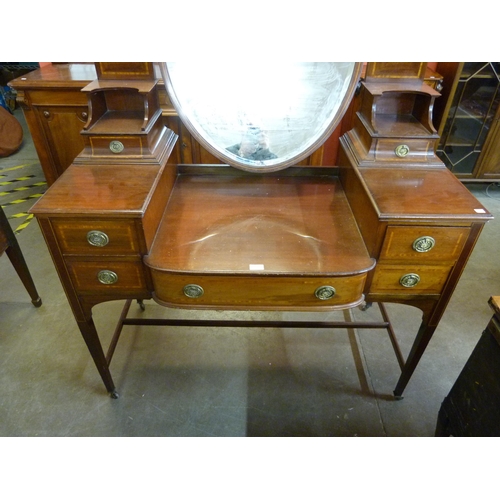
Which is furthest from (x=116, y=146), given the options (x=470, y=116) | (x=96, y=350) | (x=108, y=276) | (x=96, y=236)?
(x=470, y=116)

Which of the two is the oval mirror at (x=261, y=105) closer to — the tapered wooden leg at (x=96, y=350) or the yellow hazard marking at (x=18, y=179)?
the tapered wooden leg at (x=96, y=350)

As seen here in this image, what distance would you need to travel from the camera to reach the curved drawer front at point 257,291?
1273 mm

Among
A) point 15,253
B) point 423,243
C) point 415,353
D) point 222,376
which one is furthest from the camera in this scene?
point 15,253

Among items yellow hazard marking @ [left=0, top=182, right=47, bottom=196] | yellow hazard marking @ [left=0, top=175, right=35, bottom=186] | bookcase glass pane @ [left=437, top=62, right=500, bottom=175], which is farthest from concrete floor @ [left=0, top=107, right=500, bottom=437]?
yellow hazard marking @ [left=0, top=175, right=35, bottom=186]

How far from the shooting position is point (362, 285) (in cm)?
132

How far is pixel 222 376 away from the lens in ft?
6.83

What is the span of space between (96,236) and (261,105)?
0.82 metres

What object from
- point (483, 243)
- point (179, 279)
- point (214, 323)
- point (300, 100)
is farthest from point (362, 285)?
point (483, 243)

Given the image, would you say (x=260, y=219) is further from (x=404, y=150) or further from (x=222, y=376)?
(x=222, y=376)

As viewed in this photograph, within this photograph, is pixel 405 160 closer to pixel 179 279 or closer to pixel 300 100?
pixel 300 100

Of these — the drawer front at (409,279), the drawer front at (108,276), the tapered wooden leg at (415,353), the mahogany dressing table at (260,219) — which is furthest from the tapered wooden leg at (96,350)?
the tapered wooden leg at (415,353)

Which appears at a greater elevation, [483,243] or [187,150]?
[187,150]

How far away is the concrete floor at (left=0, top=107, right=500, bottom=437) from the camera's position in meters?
1.86

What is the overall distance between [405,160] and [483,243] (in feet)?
7.15
